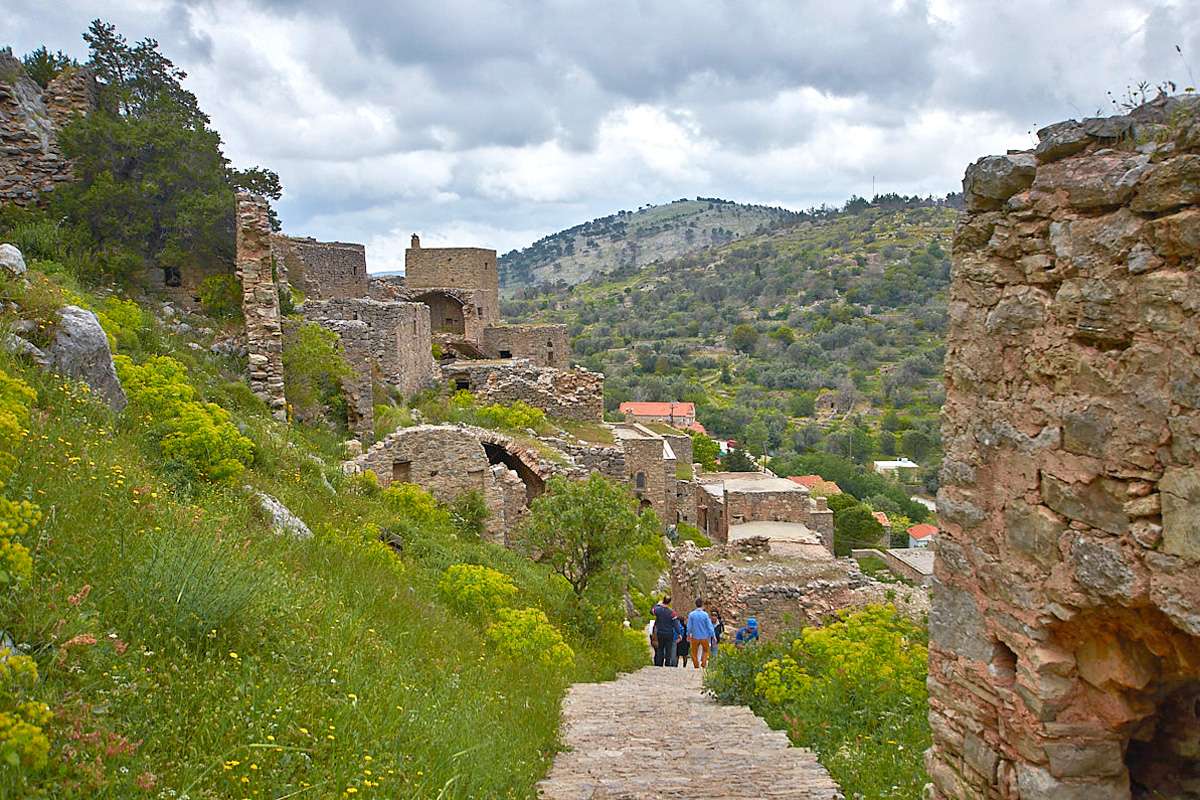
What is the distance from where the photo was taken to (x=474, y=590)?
357 inches

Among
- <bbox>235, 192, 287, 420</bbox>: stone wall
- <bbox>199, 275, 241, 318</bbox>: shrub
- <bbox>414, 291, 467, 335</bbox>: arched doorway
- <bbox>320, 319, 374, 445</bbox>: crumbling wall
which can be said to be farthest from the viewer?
<bbox>414, 291, 467, 335</bbox>: arched doorway

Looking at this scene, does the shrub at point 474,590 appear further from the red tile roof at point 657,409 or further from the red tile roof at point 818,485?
the red tile roof at point 657,409

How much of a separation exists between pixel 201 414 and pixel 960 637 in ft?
23.1

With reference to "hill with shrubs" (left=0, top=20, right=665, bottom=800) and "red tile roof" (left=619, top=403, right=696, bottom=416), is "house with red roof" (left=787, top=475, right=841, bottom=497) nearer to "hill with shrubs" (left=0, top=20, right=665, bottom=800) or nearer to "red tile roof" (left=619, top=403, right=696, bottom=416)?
"red tile roof" (left=619, top=403, right=696, bottom=416)

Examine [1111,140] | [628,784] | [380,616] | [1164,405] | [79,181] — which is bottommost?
[628,784]

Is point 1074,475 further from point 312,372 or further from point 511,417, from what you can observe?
point 511,417

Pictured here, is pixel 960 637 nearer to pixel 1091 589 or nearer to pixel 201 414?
pixel 1091 589

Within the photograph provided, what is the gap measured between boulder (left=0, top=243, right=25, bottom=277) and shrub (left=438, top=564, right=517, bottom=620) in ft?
18.1

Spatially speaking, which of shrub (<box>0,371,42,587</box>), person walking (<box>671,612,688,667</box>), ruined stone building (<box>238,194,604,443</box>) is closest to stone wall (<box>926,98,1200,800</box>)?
shrub (<box>0,371,42,587</box>)

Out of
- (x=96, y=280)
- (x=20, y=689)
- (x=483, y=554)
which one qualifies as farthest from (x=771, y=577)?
(x=20, y=689)

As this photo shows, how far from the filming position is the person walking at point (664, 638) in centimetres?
1238

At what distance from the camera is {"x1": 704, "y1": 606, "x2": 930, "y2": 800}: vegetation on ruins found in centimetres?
573

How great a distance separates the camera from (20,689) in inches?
122

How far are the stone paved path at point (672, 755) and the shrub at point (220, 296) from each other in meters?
10.7
